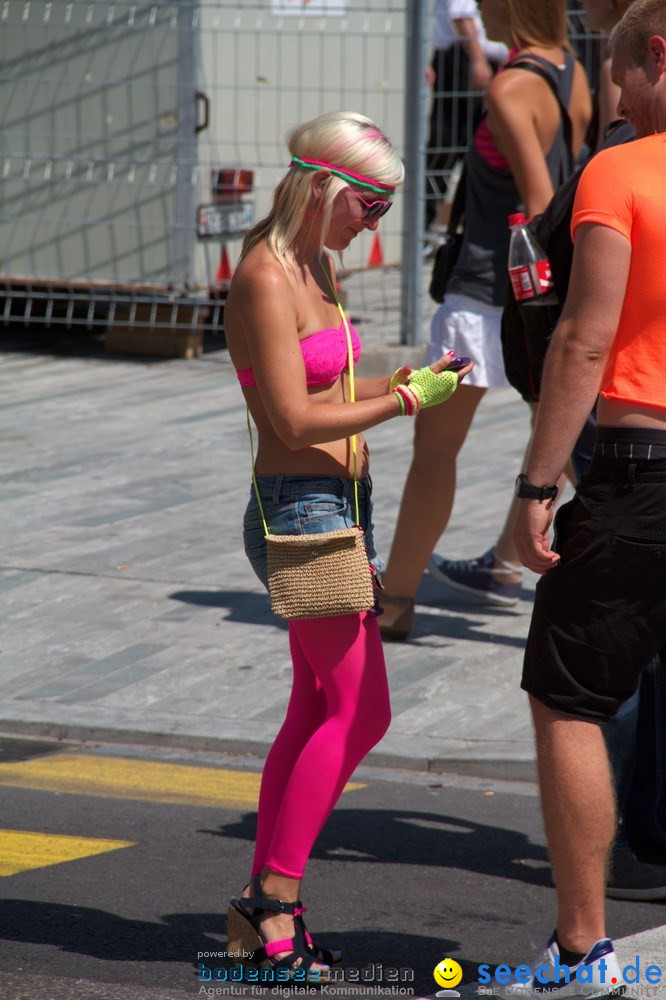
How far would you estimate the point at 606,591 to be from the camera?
10.0 ft

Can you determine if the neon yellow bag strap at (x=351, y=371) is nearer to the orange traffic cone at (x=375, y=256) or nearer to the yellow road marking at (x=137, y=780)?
the yellow road marking at (x=137, y=780)

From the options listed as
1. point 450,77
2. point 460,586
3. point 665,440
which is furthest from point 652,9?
point 450,77

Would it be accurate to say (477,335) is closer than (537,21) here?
No

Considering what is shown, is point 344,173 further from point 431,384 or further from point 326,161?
point 431,384

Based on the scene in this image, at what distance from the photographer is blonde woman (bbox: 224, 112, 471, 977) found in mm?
3354

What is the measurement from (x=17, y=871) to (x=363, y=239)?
9551 mm

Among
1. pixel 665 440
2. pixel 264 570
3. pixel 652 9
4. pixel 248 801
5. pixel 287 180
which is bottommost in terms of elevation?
pixel 248 801

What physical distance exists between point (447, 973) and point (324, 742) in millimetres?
593

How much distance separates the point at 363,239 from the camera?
42.8 ft

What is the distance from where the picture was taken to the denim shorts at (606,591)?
119 inches

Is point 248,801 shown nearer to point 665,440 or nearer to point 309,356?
point 309,356

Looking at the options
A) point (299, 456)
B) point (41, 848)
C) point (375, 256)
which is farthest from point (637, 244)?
point (375, 256)

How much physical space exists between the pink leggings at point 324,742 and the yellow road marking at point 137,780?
1223 millimetres

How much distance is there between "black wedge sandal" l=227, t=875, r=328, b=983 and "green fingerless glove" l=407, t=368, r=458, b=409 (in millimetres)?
1141
